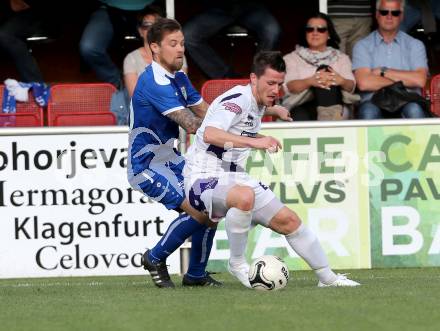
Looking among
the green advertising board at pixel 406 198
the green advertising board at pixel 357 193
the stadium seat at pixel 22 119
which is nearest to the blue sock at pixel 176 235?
the green advertising board at pixel 357 193

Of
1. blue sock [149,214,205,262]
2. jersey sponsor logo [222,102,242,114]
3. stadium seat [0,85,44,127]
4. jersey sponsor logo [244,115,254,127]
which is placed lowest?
blue sock [149,214,205,262]

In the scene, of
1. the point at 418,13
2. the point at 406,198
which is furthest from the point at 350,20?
the point at 406,198

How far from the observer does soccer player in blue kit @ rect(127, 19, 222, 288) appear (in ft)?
31.0

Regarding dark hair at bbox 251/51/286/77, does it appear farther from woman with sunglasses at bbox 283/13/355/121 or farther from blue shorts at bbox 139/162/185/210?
woman with sunglasses at bbox 283/13/355/121

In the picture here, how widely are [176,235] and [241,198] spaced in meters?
0.81

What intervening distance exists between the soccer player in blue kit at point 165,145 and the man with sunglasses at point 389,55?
152 inches

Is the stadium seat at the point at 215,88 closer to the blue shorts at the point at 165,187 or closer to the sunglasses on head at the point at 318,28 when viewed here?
the sunglasses on head at the point at 318,28

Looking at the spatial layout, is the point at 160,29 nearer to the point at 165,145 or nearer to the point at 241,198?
the point at 165,145

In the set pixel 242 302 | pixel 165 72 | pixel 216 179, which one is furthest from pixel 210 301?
pixel 165 72

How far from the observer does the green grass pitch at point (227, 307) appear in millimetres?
7113

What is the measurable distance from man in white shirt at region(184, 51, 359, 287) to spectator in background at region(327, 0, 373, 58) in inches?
194

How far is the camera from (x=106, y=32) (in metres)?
13.7

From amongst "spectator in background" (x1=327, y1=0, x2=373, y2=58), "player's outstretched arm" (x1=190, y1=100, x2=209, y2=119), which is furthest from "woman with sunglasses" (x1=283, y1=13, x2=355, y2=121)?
"player's outstretched arm" (x1=190, y1=100, x2=209, y2=119)

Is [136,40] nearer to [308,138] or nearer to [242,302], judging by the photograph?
[308,138]
